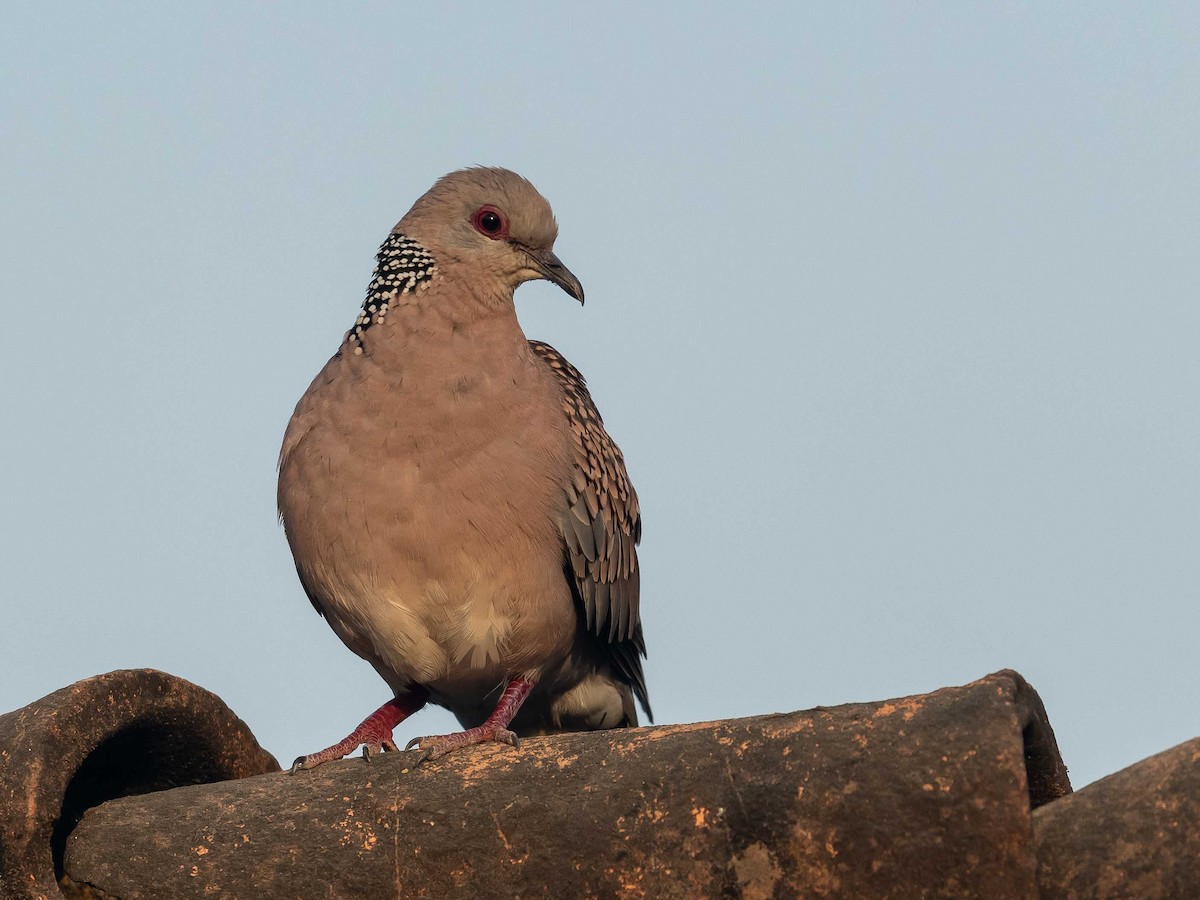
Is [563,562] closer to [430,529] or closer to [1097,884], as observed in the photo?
[430,529]

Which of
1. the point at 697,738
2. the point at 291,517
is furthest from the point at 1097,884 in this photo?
the point at 291,517

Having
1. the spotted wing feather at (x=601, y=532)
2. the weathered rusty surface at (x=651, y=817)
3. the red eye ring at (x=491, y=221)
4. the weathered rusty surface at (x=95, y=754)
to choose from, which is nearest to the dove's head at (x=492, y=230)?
the red eye ring at (x=491, y=221)

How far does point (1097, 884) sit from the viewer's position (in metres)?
3.17

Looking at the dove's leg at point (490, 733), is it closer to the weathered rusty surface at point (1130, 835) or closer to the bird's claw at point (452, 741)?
the bird's claw at point (452, 741)

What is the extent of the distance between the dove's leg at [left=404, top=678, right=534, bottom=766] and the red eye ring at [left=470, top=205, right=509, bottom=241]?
5.34 ft

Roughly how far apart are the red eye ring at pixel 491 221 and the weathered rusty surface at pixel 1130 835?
3.33 metres

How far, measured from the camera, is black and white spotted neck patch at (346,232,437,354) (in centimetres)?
575

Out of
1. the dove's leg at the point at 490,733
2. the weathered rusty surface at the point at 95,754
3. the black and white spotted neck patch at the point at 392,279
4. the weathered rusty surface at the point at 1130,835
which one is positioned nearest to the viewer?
the weathered rusty surface at the point at 1130,835

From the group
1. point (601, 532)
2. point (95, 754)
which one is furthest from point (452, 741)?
point (601, 532)

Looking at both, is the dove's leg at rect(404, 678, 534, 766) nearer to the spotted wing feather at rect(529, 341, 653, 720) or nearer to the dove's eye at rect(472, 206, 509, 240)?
the spotted wing feather at rect(529, 341, 653, 720)

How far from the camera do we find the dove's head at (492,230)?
5.90 metres

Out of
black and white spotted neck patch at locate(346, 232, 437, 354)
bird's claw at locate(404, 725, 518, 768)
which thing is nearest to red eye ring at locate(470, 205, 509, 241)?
black and white spotted neck patch at locate(346, 232, 437, 354)

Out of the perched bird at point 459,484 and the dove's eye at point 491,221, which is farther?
the dove's eye at point 491,221

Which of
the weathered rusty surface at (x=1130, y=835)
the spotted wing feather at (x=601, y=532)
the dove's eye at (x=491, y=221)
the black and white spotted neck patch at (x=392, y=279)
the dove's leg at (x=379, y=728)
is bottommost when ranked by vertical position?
the weathered rusty surface at (x=1130, y=835)
